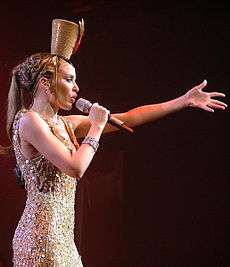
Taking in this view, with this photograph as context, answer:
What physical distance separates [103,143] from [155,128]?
34 centimetres

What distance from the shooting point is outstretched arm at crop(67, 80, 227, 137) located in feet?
5.84

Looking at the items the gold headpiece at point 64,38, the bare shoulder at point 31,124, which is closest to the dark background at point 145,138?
the gold headpiece at point 64,38

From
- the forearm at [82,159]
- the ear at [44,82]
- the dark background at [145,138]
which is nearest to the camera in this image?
the forearm at [82,159]

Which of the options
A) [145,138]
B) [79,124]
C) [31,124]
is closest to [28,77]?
[31,124]

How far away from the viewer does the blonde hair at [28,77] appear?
160 cm

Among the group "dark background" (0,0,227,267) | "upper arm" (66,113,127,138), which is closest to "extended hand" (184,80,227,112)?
"upper arm" (66,113,127,138)

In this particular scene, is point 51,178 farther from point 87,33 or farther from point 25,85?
point 87,33

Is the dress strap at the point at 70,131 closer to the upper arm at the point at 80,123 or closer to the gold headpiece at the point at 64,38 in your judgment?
the upper arm at the point at 80,123

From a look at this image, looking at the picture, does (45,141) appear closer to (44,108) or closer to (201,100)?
(44,108)

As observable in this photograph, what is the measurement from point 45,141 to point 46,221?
9.4 inches

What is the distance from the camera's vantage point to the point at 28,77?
1.61 meters

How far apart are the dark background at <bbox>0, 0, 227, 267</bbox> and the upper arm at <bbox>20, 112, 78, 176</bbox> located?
156 centimetres

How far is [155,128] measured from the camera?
9.90 ft

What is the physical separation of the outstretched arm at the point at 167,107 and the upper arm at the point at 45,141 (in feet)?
1.01
